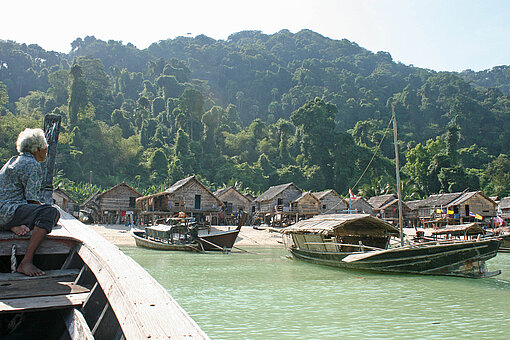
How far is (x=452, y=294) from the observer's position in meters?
9.80

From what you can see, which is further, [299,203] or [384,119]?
[384,119]

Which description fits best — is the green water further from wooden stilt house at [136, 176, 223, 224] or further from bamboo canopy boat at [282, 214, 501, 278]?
wooden stilt house at [136, 176, 223, 224]

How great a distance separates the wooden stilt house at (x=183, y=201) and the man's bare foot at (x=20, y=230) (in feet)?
99.5

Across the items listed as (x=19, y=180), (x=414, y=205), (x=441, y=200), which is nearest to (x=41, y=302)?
(x=19, y=180)

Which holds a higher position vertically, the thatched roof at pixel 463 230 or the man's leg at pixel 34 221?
the man's leg at pixel 34 221

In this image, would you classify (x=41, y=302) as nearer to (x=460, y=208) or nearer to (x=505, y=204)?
(x=460, y=208)

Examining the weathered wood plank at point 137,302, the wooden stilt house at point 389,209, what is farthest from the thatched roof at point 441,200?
the weathered wood plank at point 137,302

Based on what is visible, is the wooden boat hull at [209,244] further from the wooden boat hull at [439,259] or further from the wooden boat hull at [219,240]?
the wooden boat hull at [439,259]

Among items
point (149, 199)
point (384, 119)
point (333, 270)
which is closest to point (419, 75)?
point (384, 119)

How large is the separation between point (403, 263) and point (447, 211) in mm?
27768

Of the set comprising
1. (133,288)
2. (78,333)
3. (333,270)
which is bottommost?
(333,270)

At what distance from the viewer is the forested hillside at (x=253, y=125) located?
53.3 m

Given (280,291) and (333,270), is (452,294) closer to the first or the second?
(280,291)

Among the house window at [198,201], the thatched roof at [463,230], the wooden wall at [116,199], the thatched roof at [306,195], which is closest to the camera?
the thatched roof at [463,230]
